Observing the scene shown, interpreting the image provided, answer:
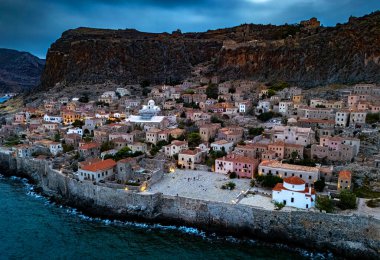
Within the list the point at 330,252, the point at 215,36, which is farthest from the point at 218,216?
the point at 215,36

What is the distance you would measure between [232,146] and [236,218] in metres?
15.5

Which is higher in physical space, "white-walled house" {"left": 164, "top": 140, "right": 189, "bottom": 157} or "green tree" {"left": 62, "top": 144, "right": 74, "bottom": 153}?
"white-walled house" {"left": 164, "top": 140, "right": 189, "bottom": 157}

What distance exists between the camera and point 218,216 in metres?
31.1

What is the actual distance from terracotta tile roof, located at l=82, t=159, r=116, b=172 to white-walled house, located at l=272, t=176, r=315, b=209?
16657 mm

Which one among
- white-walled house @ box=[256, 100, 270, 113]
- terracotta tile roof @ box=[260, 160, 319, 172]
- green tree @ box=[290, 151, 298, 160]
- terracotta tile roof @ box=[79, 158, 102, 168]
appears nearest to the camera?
terracotta tile roof @ box=[260, 160, 319, 172]

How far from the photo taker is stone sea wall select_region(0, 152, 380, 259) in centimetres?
2723

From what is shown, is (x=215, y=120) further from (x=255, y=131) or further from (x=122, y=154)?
(x=122, y=154)

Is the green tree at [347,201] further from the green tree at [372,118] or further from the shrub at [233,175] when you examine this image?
the green tree at [372,118]

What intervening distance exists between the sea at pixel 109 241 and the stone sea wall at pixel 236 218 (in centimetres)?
87

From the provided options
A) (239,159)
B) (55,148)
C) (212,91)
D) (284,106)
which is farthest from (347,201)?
→ (212,91)

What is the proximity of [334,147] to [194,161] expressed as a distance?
14.7 m

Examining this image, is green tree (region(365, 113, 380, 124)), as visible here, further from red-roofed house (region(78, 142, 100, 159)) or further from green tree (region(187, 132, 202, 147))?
red-roofed house (region(78, 142, 100, 159))

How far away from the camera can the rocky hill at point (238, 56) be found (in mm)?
70562

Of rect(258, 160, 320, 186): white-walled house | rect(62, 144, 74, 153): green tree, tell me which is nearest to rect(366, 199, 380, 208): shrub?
rect(258, 160, 320, 186): white-walled house
